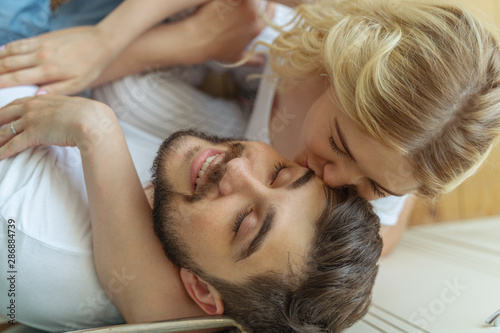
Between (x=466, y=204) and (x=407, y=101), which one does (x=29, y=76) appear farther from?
(x=466, y=204)

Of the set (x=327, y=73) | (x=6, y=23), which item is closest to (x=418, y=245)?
(x=327, y=73)

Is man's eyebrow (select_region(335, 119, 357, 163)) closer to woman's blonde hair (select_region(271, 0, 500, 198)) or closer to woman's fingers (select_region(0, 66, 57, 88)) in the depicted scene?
woman's blonde hair (select_region(271, 0, 500, 198))

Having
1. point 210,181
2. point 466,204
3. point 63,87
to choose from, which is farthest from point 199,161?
point 466,204

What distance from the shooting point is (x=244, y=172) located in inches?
38.9

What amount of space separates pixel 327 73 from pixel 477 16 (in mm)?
384

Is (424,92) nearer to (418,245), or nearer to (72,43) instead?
(418,245)

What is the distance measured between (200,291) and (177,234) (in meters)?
0.14

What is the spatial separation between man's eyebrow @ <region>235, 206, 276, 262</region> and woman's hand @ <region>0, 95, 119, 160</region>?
0.43m

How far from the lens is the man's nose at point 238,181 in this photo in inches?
38.1

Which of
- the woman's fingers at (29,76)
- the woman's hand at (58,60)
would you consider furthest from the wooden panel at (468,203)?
the woman's fingers at (29,76)

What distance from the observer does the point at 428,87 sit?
0.95 meters

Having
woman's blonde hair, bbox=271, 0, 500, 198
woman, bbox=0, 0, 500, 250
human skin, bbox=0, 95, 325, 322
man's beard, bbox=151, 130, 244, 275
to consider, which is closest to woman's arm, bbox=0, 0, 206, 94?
human skin, bbox=0, 95, 325, 322

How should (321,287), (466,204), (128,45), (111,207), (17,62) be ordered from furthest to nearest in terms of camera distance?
(466,204) → (128,45) → (17,62) → (111,207) → (321,287)

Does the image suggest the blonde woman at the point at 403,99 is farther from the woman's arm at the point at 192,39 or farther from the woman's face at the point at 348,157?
the woman's arm at the point at 192,39
